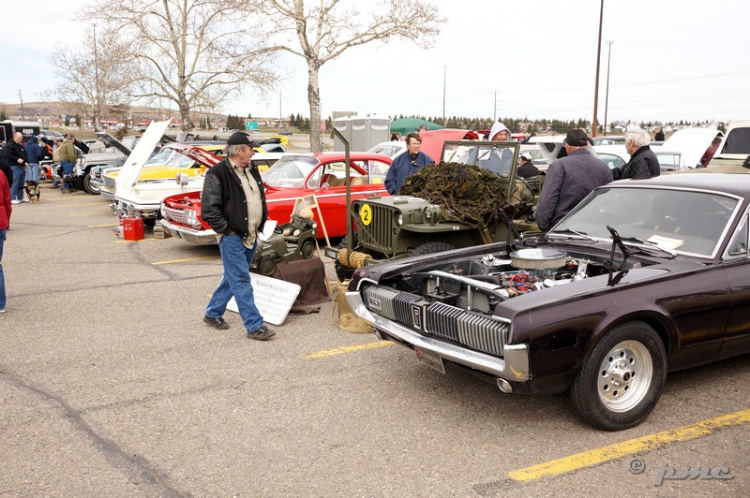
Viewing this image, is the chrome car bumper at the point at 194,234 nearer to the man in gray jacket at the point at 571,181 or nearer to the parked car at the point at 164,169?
the parked car at the point at 164,169

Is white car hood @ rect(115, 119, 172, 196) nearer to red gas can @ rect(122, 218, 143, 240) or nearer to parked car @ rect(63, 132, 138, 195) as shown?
red gas can @ rect(122, 218, 143, 240)

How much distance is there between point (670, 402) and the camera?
14.9 ft

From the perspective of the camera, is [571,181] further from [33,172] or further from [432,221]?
[33,172]

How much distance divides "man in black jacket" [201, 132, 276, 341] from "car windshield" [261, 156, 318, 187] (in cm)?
426

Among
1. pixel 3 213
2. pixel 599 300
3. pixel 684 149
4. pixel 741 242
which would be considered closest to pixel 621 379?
pixel 599 300

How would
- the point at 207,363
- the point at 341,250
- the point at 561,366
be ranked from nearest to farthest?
1. the point at 561,366
2. the point at 207,363
3. the point at 341,250

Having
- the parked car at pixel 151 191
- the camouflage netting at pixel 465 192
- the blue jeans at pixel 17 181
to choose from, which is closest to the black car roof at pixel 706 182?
the camouflage netting at pixel 465 192

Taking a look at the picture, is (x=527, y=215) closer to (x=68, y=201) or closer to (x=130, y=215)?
(x=130, y=215)

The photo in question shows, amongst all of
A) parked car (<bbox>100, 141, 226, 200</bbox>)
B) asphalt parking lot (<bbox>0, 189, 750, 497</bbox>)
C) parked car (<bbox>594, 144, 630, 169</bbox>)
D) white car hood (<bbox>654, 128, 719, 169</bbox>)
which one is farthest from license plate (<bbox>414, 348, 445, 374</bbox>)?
white car hood (<bbox>654, 128, 719, 169</bbox>)

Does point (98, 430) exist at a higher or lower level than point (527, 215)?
lower

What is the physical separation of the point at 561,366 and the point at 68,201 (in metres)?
18.6

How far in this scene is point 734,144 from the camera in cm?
1230

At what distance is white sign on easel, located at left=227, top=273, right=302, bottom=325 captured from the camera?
6543 millimetres

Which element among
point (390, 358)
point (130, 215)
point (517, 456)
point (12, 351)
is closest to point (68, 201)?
point (130, 215)
